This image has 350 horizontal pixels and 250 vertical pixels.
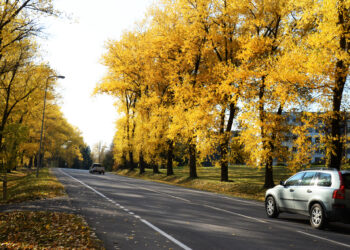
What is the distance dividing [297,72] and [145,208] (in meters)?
9.31

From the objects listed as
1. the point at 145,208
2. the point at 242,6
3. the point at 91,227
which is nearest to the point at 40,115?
the point at 242,6

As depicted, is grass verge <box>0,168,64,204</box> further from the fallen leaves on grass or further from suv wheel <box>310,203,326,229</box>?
suv wheel <box>310,203,326,229</box>

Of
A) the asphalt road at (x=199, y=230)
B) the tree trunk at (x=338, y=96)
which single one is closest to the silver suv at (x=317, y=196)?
the asphalt road at (x=199, y=230)

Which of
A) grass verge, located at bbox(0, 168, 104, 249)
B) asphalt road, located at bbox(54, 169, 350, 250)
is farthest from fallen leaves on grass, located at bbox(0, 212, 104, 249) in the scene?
asphalt road, located at bbox(54, 169, 350, 250)

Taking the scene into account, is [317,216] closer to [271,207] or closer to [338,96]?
[271,207]

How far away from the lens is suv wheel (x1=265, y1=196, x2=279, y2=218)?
11617mm

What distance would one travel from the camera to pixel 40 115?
4303 centimetres

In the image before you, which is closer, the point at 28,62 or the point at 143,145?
the point at 28,62

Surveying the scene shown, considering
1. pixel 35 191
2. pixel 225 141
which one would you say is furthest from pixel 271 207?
pixel 225 141

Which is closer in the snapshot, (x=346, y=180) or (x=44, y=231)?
(x=44, y=231)

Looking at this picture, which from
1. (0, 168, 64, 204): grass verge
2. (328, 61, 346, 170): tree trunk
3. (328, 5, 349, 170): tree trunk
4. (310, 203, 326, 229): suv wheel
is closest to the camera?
(310, 203, 326, 229): suv wheel

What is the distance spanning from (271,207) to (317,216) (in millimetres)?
2244

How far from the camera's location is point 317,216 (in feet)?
31.8

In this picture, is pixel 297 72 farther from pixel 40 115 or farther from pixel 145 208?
pixel 40 115
